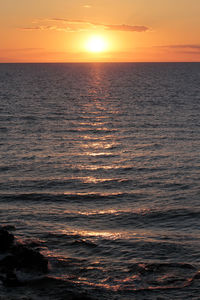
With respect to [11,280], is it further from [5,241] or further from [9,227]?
[9,227]

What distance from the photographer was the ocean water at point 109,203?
58.6ft

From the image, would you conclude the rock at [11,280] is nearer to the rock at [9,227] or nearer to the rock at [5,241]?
the rock at [5,241]

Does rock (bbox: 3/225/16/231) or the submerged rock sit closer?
the submerged rock

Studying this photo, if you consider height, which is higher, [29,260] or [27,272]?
[29,260]

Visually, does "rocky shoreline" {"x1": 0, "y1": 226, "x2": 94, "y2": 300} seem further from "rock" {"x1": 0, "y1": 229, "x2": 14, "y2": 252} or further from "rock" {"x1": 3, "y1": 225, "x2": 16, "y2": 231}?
"rock" {"x1": 3, "y1": 225, "x2": 16, "y2": 231}

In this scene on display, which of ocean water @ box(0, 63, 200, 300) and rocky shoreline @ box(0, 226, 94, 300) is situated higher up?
ocean water @ box(0, 63, 200, 300)

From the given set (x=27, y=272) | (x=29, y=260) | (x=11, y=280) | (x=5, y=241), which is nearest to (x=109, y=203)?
(x=5, y=241)

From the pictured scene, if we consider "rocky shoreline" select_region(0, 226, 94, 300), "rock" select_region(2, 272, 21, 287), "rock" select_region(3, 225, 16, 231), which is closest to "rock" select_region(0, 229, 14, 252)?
"rocky shoreline" select_region(0, 226, 94, 300)

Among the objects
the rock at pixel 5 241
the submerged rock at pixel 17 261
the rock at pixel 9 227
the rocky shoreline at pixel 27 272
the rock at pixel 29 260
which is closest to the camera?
the rocky shoreline at pixel 27 272

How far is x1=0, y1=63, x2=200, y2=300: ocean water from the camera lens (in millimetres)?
17875

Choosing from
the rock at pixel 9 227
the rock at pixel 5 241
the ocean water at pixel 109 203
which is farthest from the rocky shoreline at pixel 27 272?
the rock at pixel 9 227

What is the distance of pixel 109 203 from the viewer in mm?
27578

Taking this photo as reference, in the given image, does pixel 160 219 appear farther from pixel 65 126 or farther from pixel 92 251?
pixel 65 126

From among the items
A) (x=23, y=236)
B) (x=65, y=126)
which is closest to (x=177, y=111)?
(x=65, y=126)
